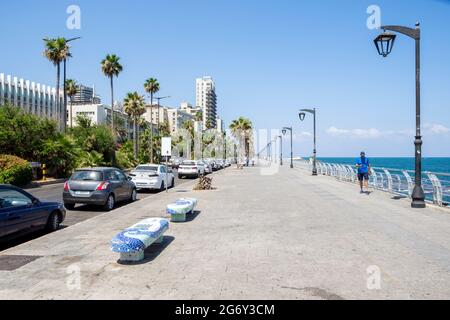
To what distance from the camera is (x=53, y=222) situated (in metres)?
10.4

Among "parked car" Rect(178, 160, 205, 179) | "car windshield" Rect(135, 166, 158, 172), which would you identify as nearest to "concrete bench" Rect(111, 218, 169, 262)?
"car windshield" Rect(135, 166, 158, 172)

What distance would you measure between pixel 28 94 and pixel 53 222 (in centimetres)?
12767

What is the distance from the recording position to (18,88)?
118500 mm

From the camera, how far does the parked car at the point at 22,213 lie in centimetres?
848

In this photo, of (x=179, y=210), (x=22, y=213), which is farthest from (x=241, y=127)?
(x=22, y=213)

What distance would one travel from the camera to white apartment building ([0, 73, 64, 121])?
11169 centimetres

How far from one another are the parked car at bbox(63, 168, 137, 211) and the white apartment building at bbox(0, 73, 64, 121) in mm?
97535

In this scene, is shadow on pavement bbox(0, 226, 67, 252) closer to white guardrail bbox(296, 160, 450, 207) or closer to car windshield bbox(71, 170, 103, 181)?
car windshield bbox(71, 170, 103, 181)

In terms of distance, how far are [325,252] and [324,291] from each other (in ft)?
7.50

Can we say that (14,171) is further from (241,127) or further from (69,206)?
(241,127)

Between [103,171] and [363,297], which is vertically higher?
[103,171]

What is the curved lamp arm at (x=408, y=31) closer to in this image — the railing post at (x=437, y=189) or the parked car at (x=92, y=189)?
the railing post at (x=437, y=189)
